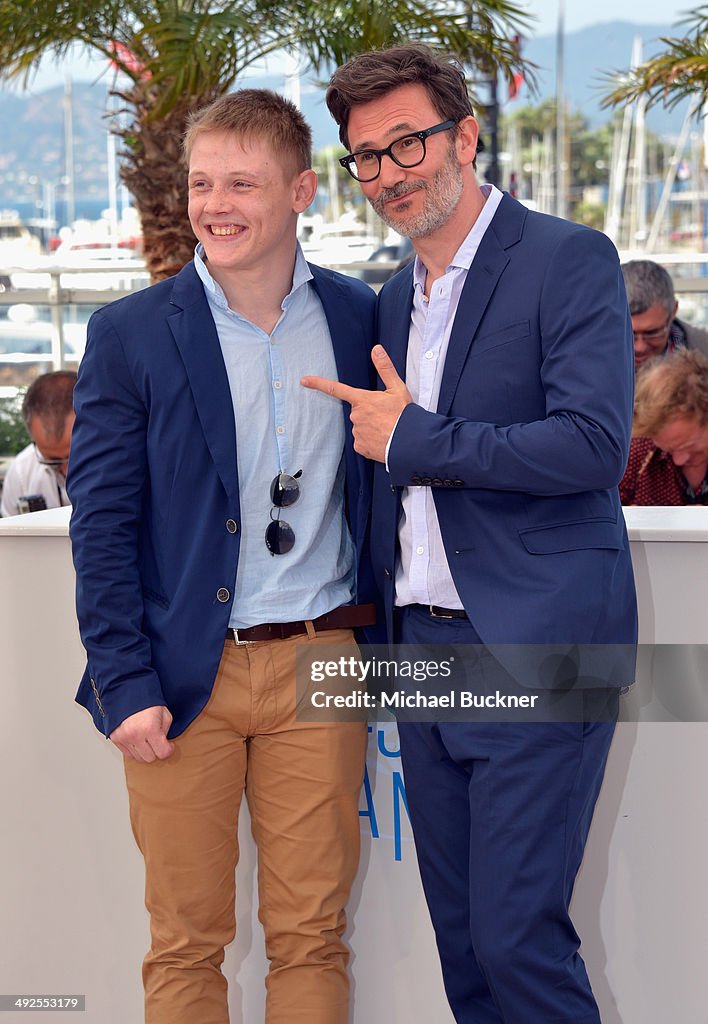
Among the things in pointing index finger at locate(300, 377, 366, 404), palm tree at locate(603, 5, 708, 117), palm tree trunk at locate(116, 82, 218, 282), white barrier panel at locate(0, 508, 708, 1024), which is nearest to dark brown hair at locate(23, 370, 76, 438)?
white barrier panel at locate(0, 508, 708, 1024)

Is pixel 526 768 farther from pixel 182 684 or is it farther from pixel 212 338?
pixel 212 338

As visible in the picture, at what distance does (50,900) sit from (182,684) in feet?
2.74

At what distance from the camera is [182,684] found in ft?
7.16

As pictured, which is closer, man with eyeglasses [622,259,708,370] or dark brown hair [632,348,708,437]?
dark brown hair [632,348,708,437]

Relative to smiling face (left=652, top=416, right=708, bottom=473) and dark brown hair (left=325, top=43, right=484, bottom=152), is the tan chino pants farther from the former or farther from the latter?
smiling face (left=652, top=416, right=708, bottom=473)

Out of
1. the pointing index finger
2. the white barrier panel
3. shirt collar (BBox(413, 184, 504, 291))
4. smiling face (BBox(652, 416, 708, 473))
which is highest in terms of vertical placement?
shirt collar (BBox(413, 184, 504, 291))

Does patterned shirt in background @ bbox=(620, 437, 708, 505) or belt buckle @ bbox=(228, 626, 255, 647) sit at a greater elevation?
patterned shirt in background @ bbox=(620, 437, 708, 505)

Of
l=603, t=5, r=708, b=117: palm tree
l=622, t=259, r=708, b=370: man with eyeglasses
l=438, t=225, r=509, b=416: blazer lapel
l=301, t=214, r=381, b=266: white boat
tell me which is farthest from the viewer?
l=301, t=214, r=381, b=266: white boat

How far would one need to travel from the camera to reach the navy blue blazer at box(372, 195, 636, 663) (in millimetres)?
1918

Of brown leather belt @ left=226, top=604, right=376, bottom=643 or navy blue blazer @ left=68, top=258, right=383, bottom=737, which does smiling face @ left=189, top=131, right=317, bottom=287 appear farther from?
brown leather belt @ left=226, top=604, right=376, bottom=643

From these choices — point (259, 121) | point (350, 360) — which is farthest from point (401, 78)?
point (350, 360)

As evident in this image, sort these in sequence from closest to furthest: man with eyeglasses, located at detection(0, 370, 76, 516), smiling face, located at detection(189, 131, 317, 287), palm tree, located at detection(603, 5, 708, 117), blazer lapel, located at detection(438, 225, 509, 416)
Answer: blazer lapel, located at detection(438, 225, 509, 416)
smiling face, located at detection(189, 131, 317, 287)
man with eyeglasses, located at detection(0, 370, 76, 516)
palm tree, located at detection(603, 5, 708, 117)

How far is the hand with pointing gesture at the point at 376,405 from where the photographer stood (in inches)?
79.4

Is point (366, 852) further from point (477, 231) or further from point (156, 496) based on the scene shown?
point (477, 231)
